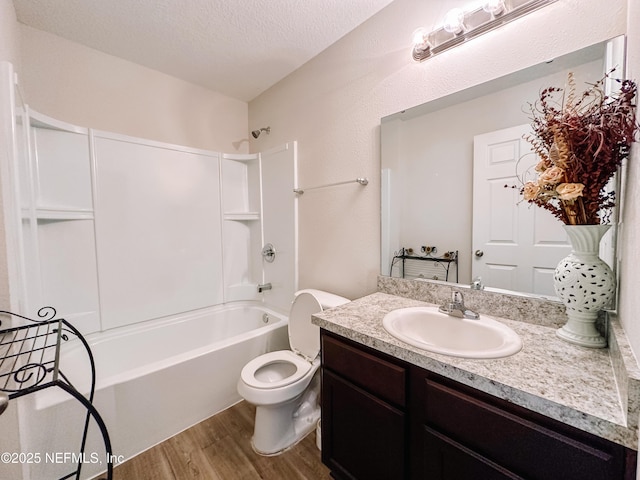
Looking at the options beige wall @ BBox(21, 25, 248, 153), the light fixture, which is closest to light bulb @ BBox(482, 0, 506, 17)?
the light fixture

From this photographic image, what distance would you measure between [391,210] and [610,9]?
42.1 inches

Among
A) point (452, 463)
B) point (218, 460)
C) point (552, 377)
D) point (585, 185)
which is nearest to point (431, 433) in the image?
point (452, 463)

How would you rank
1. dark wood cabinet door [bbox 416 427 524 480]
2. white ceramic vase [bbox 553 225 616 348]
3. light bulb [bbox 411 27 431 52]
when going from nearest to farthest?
dark wood cabinet door [bbox 416 427 524 480] < white ceramic vase [bbox 553 225 616 348] < light bulb [bbox 411 27 431 52]

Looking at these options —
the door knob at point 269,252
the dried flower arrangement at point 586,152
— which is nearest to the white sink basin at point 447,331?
the dried flower arrangement at point 586,152

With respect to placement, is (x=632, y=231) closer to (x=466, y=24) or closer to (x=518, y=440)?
(x=518, y=440)

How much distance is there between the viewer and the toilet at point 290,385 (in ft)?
4.75

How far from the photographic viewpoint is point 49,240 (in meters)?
1.73

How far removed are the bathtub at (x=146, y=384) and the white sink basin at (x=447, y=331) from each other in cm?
119

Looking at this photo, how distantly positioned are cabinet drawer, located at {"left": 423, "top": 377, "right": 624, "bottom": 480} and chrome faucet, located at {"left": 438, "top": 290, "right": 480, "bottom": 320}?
0.41 m

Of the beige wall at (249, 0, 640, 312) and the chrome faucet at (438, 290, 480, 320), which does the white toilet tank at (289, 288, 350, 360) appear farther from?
the chrome faucet at (438, 290, 480, 320)

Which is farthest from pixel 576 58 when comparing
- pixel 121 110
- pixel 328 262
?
pixel 121 110

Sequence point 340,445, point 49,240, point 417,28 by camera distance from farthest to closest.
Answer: point 49,240 → point 417,28 → point 340,445

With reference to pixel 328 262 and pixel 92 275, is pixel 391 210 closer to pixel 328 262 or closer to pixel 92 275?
pixel 328 262

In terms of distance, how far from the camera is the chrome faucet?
1.14m
